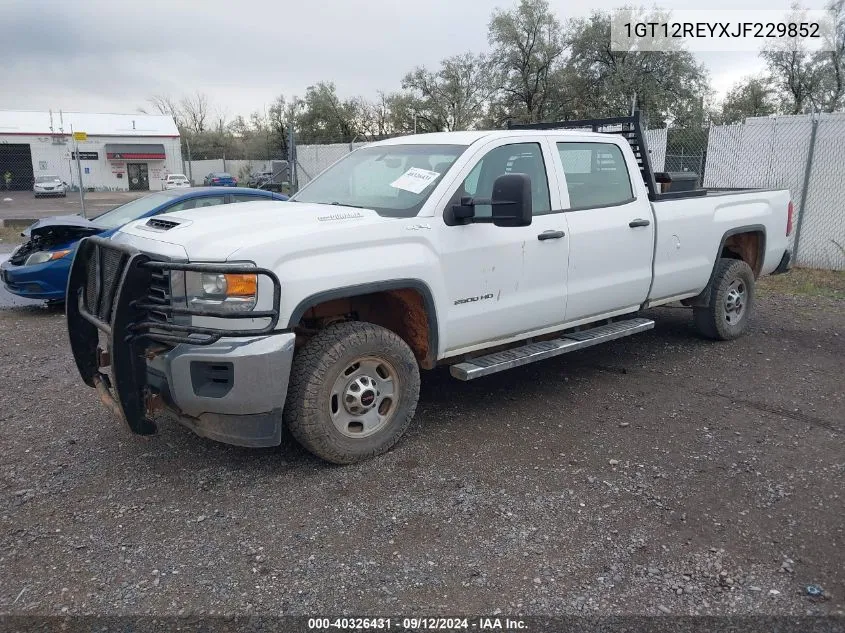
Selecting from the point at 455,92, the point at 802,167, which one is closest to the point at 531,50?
the point at 455,92

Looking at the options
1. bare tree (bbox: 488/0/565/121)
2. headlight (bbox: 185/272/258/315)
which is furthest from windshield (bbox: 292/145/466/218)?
bare tree (bbox: 488/0/565/121)

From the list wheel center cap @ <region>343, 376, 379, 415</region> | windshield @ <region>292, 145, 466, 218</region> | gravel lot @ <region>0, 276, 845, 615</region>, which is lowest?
gravel lot @ <region>0, 276, 845, 615</region>

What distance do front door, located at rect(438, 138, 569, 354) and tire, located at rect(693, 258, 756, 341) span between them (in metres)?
2.31

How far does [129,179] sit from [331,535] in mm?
51917

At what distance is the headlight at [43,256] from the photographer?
7.93 metres

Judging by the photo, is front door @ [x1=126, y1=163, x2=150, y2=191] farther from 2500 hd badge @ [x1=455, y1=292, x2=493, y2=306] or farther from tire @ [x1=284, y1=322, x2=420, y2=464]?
tire @ [x1=284, y1=322, x2=420, y2=464]

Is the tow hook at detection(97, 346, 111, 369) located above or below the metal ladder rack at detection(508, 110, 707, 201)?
below

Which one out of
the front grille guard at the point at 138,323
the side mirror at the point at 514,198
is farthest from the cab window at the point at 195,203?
the side mirror at the point at 514,198

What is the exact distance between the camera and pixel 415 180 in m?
4.55

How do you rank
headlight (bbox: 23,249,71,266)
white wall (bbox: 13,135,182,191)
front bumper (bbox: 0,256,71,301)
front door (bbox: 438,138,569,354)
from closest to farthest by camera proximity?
front door (bbox: 438,138,569,354), front bumper (bbox: 0,256,71,301), headlight (bbox: 23,249,71,266), white wall (bbox: 13,135,182,191)

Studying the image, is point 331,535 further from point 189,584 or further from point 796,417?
point 796,417

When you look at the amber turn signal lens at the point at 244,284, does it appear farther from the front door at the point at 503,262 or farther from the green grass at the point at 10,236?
the green grass at the point at 10,236

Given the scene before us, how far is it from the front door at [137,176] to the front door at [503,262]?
50.4 m

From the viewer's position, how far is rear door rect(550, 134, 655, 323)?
5.09 metres
